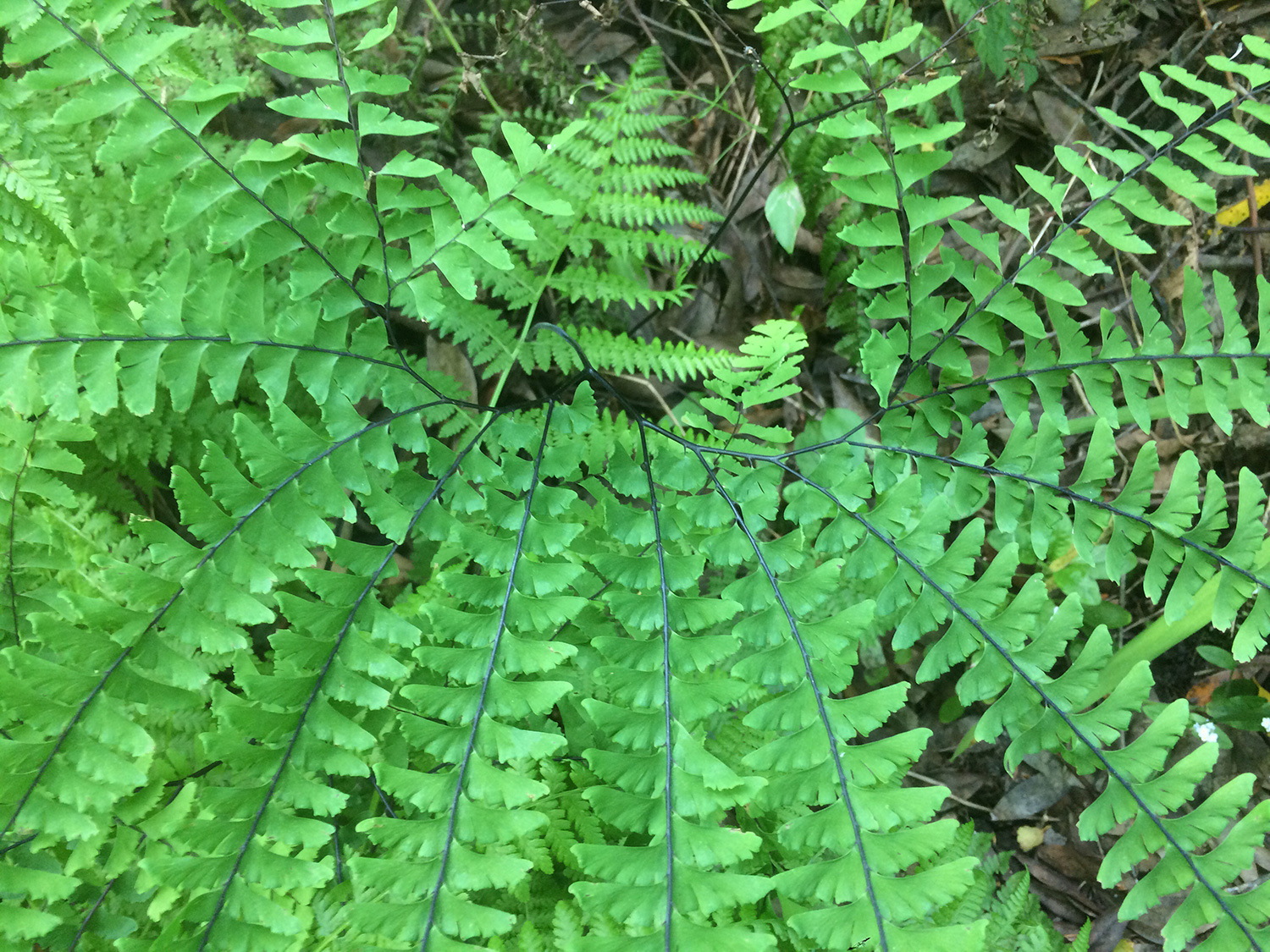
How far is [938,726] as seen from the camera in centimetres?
209

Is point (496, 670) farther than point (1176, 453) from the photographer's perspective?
No

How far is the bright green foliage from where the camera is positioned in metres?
0.99

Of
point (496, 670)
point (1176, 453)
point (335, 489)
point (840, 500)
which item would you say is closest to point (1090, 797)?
point (1176, 453)

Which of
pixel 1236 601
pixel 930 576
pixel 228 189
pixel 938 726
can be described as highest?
pixel 228 189

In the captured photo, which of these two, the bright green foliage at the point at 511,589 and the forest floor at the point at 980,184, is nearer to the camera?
the bright green foliage at the point at 511,589

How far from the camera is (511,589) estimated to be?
3.64 ft

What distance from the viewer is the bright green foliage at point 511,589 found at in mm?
990

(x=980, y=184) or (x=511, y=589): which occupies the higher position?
(x=980, y=184)

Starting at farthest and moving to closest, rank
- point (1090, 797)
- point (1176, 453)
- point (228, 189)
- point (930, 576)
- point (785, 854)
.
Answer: point (1176, 453)
point (1090, 797)
point (785, 854)
point (930, 576)
point (228, 189)

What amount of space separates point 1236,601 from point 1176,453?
1169 millimetres

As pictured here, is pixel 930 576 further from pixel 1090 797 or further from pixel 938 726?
pixel 1090 797

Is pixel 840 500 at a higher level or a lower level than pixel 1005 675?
higher

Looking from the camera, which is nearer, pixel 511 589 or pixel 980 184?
pixel 511 589

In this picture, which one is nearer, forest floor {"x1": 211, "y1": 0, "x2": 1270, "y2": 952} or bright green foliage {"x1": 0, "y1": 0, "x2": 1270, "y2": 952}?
bright green foliage {"x1": 0, "y1": 0, "x2": 1270, "y2": 952}
